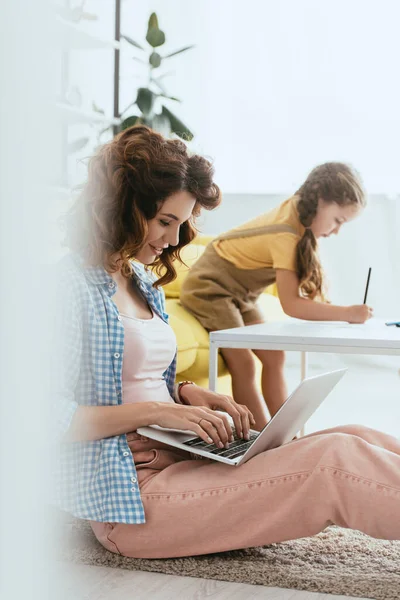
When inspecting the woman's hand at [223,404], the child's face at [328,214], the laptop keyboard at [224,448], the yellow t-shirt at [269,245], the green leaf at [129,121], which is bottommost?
the laptop keyboard at [224,448]

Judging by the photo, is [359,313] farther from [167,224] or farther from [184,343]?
[167,224]

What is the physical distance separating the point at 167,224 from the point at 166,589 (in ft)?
1.60

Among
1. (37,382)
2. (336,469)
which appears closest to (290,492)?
(336,469)

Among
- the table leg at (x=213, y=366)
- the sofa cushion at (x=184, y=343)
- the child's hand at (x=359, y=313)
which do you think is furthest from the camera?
the sofa cushion at (x=184, y=343)

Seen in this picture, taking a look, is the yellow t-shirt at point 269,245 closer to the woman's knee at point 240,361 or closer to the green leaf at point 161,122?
the woman's knee at point 240,361

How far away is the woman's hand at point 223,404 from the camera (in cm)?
106

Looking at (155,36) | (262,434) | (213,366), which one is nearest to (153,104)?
(155,36)

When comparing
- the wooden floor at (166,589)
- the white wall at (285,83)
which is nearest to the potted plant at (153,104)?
the white wall at (285,83)

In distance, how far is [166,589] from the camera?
99 centimetres

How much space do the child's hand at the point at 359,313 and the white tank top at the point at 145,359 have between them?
→ 632 mm

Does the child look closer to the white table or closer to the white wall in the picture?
the white table

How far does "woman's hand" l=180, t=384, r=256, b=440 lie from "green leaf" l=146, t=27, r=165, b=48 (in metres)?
2.33

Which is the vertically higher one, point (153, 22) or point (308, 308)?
point (153, 22)

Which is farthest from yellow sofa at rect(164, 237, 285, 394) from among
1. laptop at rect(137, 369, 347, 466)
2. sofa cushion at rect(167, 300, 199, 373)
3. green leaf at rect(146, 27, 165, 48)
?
green leaf at rect(146, 27, 165, 48)
